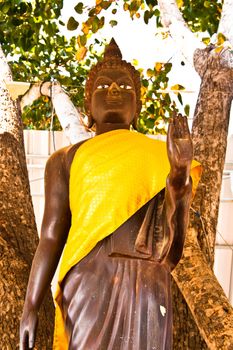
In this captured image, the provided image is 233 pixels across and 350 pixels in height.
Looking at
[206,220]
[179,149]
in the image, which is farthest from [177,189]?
[206,220]

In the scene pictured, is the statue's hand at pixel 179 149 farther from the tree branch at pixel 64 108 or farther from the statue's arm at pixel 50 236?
the tree branch at pixel 64 108

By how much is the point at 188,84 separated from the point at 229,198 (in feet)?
2.47

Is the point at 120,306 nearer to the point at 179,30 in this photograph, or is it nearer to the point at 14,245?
the point at 14,245

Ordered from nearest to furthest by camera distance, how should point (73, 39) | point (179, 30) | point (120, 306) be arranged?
1. point (120, 306)
2. point (179, 30)
3. point (73, 39)

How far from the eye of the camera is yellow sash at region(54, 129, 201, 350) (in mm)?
1513

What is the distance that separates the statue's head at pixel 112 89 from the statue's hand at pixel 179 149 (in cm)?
27

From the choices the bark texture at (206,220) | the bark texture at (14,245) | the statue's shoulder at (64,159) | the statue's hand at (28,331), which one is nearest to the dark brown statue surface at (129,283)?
the statue's hand at (28,331)

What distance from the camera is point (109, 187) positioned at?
153cm

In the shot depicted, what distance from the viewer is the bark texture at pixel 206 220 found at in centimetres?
215

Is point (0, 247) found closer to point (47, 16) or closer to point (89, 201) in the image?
point (89, 201)

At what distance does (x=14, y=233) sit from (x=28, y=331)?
0.98m

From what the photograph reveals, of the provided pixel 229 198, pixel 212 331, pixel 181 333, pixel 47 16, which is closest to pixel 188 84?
pixel 229 198

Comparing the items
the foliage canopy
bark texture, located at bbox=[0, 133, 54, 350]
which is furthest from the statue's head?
the foliage canopy

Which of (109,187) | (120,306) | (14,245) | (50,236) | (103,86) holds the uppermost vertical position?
(103,86)
